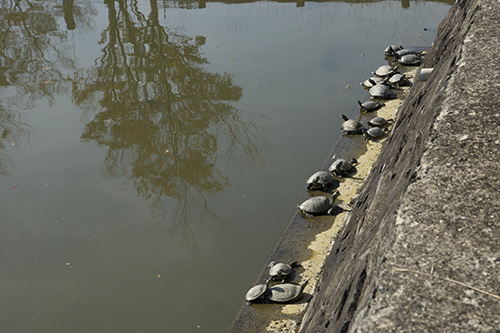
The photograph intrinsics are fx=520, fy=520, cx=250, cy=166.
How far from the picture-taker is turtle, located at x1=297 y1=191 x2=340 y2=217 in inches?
209

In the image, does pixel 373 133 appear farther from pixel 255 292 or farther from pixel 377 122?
pixel 255 292

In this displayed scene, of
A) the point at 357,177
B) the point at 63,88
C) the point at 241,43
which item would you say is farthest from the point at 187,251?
the point at 241,43

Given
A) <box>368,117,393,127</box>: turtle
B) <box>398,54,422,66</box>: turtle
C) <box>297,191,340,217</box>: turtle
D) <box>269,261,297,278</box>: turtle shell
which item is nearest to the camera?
<box>269,261,297,278</box>: turtle shell

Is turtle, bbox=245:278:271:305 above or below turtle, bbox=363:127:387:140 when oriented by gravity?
below

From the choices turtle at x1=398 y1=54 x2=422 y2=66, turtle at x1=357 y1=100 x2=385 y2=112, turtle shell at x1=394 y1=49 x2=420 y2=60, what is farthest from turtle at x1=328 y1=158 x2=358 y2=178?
turtle shell at x1=394 y1=49 x2=420 y2=60

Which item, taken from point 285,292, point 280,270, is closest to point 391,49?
point 280,270

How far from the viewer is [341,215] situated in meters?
5.39

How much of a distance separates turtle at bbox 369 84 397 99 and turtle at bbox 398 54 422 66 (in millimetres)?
1198

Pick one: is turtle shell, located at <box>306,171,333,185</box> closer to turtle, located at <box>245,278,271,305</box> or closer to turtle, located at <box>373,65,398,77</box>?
turtle, located at <box>245,278,271,305</box>

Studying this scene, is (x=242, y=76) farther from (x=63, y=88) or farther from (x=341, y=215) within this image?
(x=341, y=215)

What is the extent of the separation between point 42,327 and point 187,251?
1437mm

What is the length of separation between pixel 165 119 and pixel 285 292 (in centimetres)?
384

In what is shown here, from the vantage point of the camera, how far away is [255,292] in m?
4.32

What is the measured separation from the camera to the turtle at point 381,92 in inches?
299
